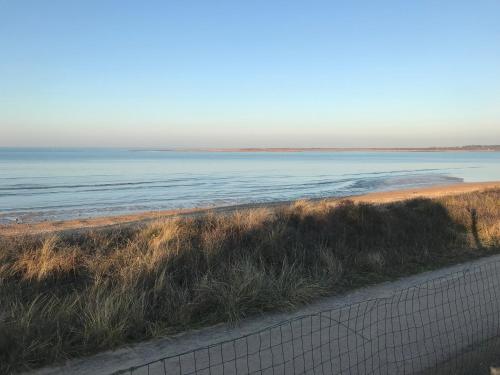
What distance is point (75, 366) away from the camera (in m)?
4.31

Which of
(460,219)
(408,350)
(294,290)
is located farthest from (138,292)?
(460,219)

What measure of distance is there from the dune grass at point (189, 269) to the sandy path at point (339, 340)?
0.30 meters

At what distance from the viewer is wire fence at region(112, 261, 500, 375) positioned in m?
4.36

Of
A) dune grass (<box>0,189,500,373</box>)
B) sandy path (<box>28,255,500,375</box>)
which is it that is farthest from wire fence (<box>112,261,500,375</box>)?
dune grass (<box>0,189,500,373</box>)

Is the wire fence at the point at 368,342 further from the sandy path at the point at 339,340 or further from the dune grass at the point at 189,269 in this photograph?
the dune grass at the point at 189,269

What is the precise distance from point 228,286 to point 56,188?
102ft

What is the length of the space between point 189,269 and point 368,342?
2964 mm

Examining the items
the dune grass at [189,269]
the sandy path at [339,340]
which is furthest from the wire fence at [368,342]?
the dune grass at [189,269]

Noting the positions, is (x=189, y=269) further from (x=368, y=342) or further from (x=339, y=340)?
(x=368, y=342)

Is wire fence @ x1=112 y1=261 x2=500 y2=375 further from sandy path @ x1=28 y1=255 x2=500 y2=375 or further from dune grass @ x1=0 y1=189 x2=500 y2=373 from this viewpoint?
dune grass @ x1=0 y1=189 x2=500 y2=373

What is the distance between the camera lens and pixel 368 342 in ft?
16.2

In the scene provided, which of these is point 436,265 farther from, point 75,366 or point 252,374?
point 75,366

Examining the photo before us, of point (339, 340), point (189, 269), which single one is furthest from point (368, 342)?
point (189, 269)

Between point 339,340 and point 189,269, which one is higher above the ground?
point 189,269
